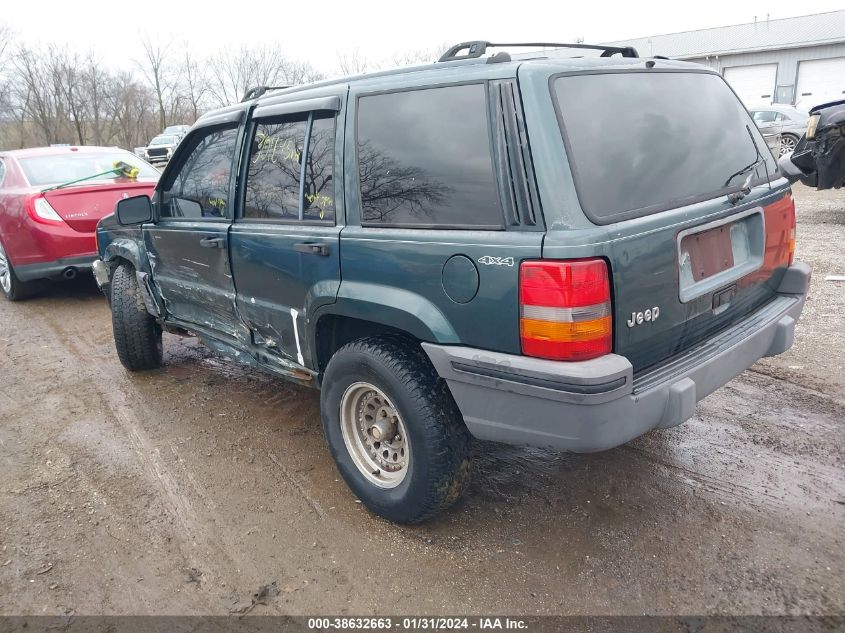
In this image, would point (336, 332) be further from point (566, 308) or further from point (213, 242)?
point (566, 308)

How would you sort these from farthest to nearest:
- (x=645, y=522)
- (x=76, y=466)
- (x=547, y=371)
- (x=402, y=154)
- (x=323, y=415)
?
(x=76, y=466), (x=323, y=415), (x=645, y=522), (x=402, y=154), (x=547, y=371)

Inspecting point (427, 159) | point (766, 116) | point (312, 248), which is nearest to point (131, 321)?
point (312, 248)

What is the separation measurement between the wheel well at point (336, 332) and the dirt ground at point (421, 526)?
69cm

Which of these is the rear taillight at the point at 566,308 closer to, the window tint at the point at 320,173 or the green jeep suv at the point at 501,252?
the green jeep suv at the point at 501,252

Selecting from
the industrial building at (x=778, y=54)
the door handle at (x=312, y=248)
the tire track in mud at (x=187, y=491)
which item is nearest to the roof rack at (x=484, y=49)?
the door handle at (x=312, y=248)

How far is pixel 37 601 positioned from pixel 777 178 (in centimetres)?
385

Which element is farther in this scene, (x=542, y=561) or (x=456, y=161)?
(x=542, y=561)

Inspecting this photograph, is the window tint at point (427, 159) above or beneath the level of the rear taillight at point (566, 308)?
above

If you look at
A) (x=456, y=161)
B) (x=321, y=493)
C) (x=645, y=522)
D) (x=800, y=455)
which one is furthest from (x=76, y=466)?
(x=800, y=455)

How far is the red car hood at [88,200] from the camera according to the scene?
21.5 feet

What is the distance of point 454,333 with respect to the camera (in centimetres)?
239

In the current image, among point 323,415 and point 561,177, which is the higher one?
point 561,177

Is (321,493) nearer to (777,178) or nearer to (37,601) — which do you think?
(37,601)

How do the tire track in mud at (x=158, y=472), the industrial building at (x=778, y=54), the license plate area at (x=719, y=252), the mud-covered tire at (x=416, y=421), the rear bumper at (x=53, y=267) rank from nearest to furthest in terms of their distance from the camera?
the license plate area at (x=719, y=252)
the mud-covered tire at (x=416, y=421)
the tire track in mud at (x=158, y=472)
the rear bumper at (x=53, y=267)
the industrial building at (x=778, y=54)
